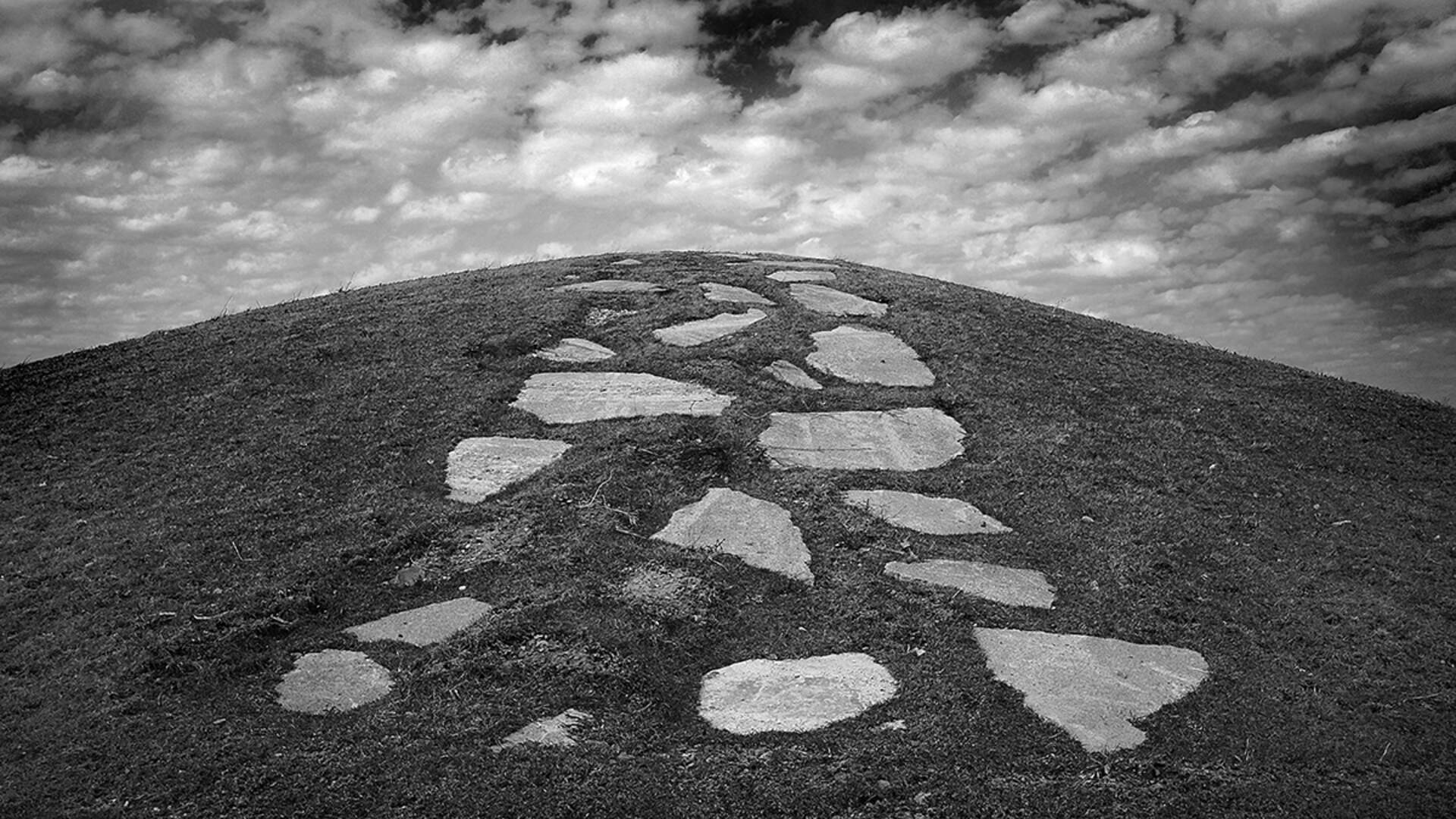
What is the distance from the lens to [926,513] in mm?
9602

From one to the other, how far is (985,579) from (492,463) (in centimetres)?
511

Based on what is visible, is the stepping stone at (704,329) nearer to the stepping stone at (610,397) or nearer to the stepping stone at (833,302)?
the stepping stone at (833,302)

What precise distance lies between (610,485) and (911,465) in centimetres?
331

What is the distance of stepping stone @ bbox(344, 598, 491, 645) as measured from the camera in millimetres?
7547

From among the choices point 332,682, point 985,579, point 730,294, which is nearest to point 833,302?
point 730,294

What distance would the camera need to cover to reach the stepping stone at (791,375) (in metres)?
12.2

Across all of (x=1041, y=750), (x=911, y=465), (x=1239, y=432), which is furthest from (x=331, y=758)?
(x=1239, y=432)

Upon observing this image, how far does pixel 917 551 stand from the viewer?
29.1ft

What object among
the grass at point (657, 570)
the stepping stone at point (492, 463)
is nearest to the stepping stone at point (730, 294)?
the grass at point (657, 570)

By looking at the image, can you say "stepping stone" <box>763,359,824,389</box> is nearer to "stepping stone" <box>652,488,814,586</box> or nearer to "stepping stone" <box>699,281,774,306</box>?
"stepping stone" <box>699,281,774,306</box>

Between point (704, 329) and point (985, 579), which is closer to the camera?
point (985, 579)

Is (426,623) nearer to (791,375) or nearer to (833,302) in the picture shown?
(791,375)

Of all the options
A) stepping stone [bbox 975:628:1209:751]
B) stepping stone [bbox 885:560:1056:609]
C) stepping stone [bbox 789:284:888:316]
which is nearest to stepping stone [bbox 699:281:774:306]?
stepping stone [bbox 789:284:888:316]

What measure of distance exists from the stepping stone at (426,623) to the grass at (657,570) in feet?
0.66
